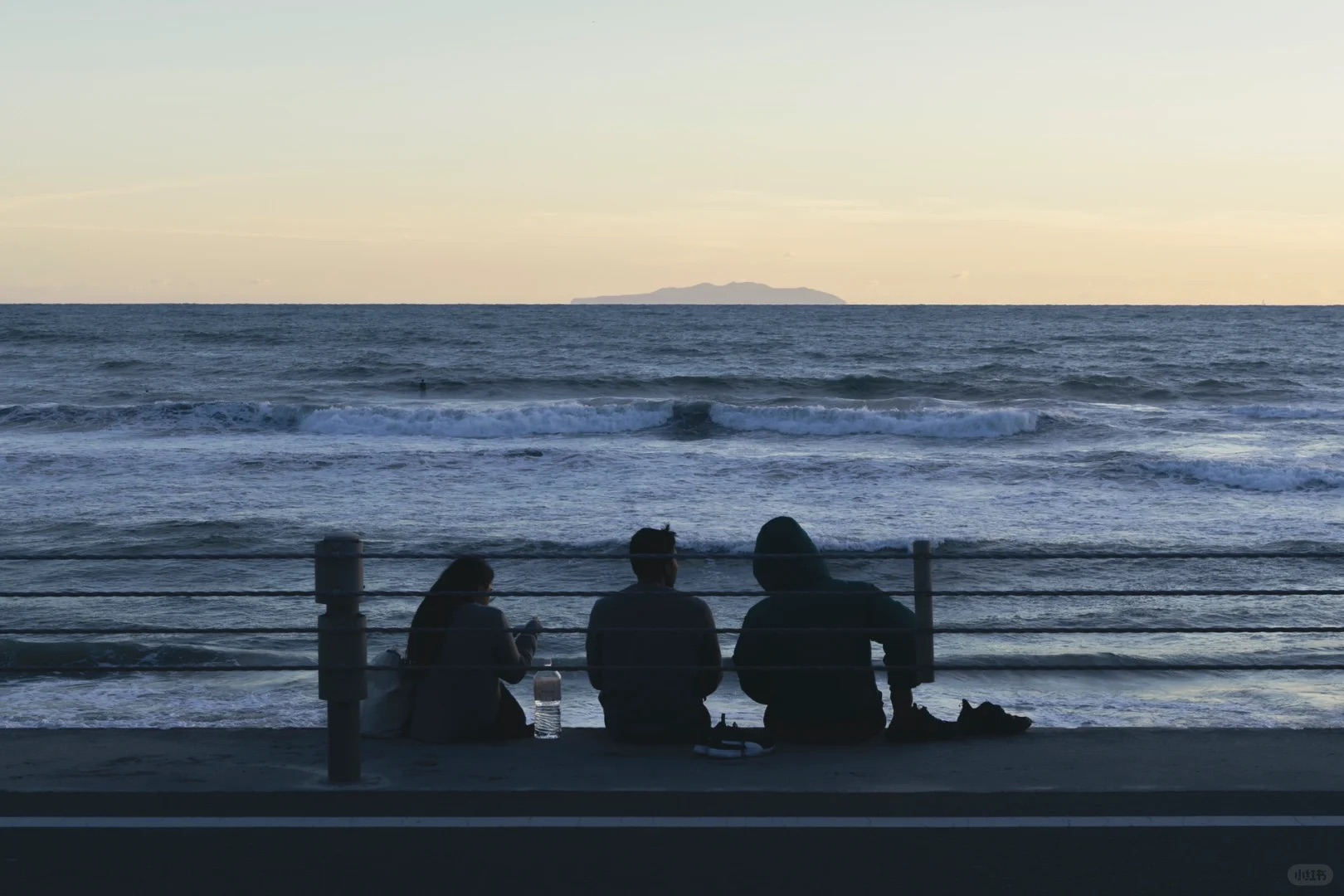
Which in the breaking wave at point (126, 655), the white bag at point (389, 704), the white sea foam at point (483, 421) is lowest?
the breaking wave at point (126, 655)

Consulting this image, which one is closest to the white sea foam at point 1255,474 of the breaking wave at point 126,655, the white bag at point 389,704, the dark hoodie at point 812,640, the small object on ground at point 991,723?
the breaking wave at point 126,655

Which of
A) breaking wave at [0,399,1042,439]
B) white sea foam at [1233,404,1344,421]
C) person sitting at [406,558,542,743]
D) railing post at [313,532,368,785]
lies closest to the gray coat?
person sitting at [406,558,542,743]

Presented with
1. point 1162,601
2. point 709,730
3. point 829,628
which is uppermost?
point 829,628

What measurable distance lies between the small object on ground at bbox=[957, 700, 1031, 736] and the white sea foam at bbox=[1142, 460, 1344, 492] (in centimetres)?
1834

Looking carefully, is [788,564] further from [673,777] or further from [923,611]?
[673,777]

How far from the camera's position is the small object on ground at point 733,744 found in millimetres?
5727

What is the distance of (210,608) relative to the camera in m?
13.4

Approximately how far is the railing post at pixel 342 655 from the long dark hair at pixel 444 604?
93 centimetres

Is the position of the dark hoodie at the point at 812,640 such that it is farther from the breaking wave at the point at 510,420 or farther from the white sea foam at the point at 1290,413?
the white sea foam at the point at 1290,413

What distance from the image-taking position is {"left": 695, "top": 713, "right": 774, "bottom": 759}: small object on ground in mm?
5727

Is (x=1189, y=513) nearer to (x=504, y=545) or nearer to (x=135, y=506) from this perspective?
(x=504, y=545)

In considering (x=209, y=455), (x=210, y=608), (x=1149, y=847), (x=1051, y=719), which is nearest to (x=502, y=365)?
(x=209, y=455)

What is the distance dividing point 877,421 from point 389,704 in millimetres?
30078

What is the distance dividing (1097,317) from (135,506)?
95282 millimetres
